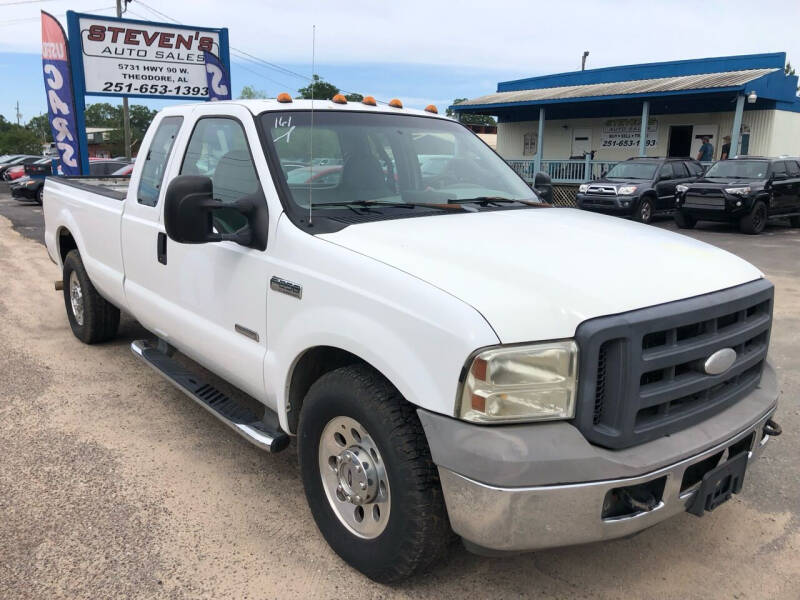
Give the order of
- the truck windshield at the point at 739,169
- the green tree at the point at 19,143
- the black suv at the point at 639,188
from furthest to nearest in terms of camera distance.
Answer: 1. the green tree at the point at 19,143
2. the black suv at the point at 639,188
3. the truck windshield at the point at 739,169

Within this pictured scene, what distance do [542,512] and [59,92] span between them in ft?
40.1

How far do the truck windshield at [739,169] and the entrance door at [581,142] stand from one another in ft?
36.4

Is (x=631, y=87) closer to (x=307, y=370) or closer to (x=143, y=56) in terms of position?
(x=143, y=56)

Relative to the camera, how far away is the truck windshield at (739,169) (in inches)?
601

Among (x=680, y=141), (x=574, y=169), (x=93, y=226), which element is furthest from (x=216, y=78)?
(x=680, y=141)

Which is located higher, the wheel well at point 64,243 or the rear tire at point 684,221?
the wheel well at point 64,243

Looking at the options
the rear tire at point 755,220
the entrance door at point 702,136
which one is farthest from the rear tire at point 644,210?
the entrance door at point 702,136

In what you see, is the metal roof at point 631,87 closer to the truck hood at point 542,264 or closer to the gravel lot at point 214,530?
the gravel lot at point 214,530

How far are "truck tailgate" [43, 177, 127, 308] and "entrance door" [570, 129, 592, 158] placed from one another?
23.5m

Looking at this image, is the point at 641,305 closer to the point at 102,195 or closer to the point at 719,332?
the point at 719,332

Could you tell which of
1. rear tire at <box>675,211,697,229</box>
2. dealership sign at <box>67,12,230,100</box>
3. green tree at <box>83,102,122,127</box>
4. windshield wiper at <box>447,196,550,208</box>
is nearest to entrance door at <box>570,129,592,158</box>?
rear tire at <box>675,211,697,229</box>

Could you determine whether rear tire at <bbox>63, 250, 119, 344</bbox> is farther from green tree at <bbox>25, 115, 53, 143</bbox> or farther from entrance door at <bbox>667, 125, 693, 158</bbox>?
green tree at <bbox>25, 115, 53, 143</bbox>

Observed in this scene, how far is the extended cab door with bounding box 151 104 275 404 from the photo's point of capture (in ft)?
10.6

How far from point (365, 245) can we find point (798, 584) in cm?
228
